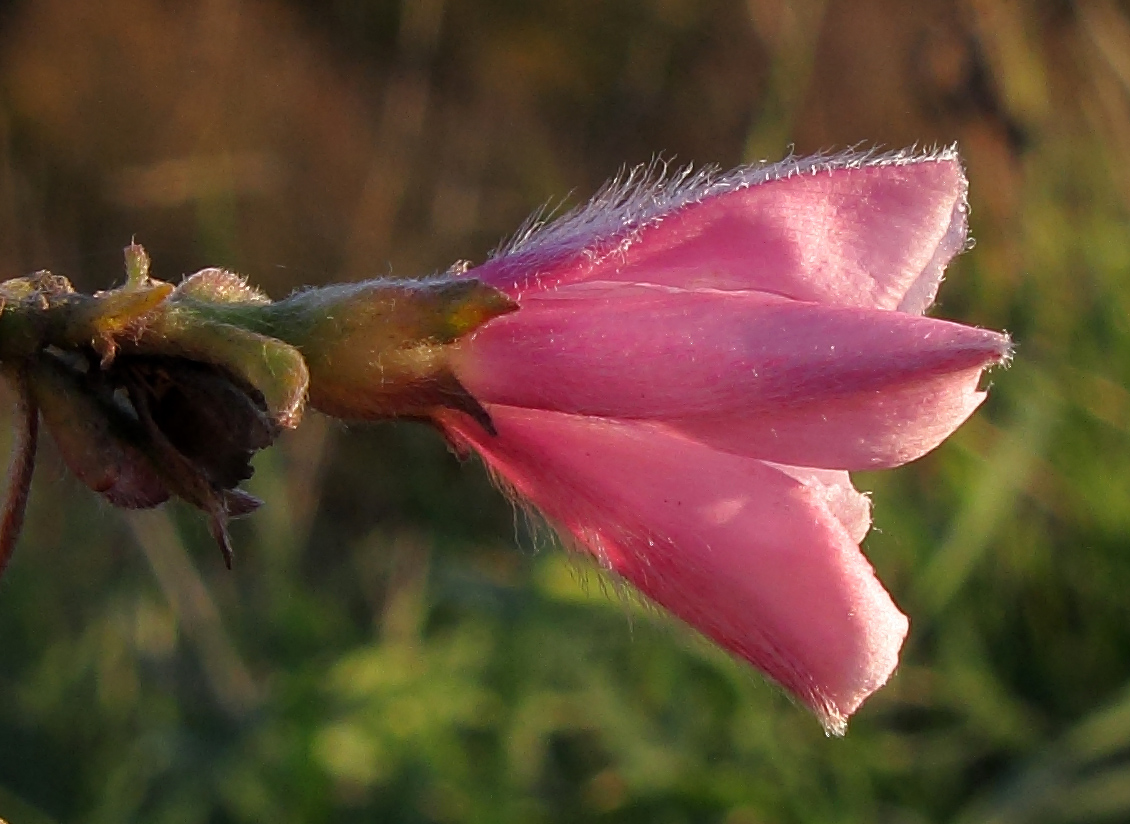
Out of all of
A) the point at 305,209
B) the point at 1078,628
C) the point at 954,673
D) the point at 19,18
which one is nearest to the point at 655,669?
the point at 954,673

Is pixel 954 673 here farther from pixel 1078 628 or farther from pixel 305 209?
pixel 305 209

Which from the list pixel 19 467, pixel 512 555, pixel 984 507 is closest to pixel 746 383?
pixel 19 467

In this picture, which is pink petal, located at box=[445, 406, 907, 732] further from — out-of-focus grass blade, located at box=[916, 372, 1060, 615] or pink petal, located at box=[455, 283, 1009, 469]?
out-of-focus grass blade, located at box=[916, 372, 1060, 615]

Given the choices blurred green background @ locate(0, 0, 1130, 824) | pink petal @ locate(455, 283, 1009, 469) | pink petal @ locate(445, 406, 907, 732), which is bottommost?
blurred green background @ locate(0, 0, 1130, 824)

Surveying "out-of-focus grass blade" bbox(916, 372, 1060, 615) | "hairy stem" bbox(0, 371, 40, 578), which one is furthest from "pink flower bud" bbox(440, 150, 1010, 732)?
"out-of-focus grass blade" bbox(916, 372, 1060, 615)

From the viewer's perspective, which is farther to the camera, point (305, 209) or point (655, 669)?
point (305, 209)

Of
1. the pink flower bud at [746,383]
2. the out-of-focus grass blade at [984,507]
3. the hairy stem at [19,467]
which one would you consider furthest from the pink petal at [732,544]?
the out-of-focus grass blade at [984,507]

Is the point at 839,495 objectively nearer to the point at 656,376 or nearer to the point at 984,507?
the point at 656,376

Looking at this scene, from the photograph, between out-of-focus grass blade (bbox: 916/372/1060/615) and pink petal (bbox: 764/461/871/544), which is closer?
pink petal (bbox: 764/461/871/544)
